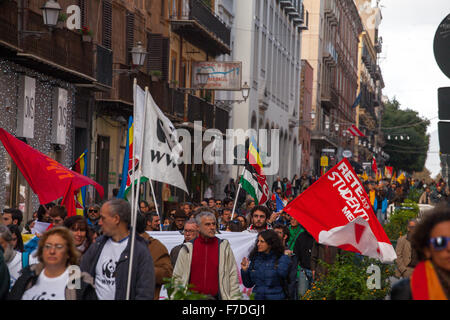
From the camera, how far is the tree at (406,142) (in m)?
123

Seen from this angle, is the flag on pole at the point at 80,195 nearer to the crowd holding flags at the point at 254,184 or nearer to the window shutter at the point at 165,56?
the crowd holding flags at the point at 254,184

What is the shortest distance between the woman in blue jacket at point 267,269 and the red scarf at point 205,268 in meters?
0.79

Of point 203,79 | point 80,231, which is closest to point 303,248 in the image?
point 80,231

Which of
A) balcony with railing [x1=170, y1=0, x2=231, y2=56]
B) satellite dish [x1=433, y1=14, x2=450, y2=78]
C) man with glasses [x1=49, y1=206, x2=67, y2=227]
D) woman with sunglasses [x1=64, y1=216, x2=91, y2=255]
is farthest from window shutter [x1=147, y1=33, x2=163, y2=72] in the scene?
satellite dish [x1=433, y1=14, x2=450, y2=78]

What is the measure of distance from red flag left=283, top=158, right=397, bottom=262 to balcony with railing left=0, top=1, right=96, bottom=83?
288 inches

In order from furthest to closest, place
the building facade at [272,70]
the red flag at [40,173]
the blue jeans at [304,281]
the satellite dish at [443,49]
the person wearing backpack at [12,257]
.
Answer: the building facade at [272,70] → the blue jeans at [304,281] → the red flag at [40,173] → the person wearing backpack at [12,257] → the satellite dish at [443,49]

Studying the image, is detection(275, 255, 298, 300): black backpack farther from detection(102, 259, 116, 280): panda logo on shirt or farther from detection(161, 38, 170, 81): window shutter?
detection(161, 38, 170, 81): window shutter

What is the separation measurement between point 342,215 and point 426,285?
23.8 feet

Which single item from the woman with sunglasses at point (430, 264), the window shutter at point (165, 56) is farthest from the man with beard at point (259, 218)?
the window shutter at point (165, 56)

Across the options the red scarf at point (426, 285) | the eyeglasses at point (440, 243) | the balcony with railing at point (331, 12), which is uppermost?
the balcony with railing at point (331, 12)

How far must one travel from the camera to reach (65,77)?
22516 mm
